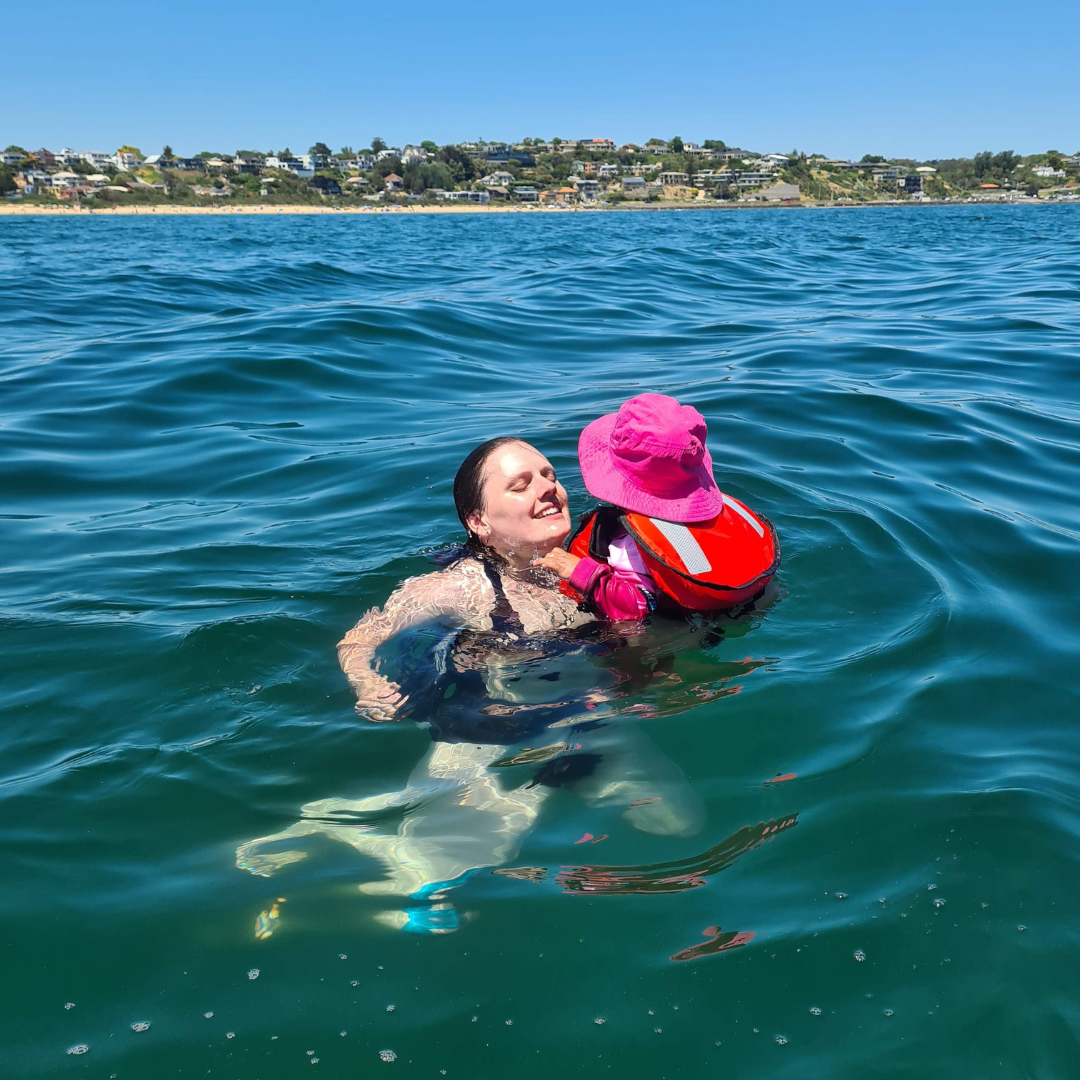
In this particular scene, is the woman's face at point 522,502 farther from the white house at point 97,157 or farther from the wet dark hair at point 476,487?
the white house at point 97,157

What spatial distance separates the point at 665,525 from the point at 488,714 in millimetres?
1069

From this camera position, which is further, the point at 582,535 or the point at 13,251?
the point at 13,251

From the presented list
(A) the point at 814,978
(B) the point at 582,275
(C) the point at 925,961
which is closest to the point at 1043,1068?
(C) the point at 925,961

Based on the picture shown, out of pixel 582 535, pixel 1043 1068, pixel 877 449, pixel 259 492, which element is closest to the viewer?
pixel 1043 1068

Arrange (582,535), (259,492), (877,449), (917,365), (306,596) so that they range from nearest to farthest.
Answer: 1. (582,535)
2. (306,596)
3. (259,492)
4. (877,449)
5. (917,365)

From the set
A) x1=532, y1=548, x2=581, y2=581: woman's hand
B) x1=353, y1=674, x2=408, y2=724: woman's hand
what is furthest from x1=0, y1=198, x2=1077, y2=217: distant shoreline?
x1=353, y1=674, x2=408, y2=724: woman's hand

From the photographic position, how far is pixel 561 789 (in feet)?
10.6

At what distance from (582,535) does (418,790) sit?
1.57 m

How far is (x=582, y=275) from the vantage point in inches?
714

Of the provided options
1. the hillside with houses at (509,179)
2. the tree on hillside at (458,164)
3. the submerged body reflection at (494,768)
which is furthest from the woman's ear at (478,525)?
the tree on hillside at (458,164)

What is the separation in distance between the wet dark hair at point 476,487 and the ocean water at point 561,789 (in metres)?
0.86

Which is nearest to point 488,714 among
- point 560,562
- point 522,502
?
point 560,562

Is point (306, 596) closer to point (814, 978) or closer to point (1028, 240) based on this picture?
point (814, 978)

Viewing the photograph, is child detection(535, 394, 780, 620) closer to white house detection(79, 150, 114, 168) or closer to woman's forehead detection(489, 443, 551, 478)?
woman's forehead detection(489, 443, 551, 478)
